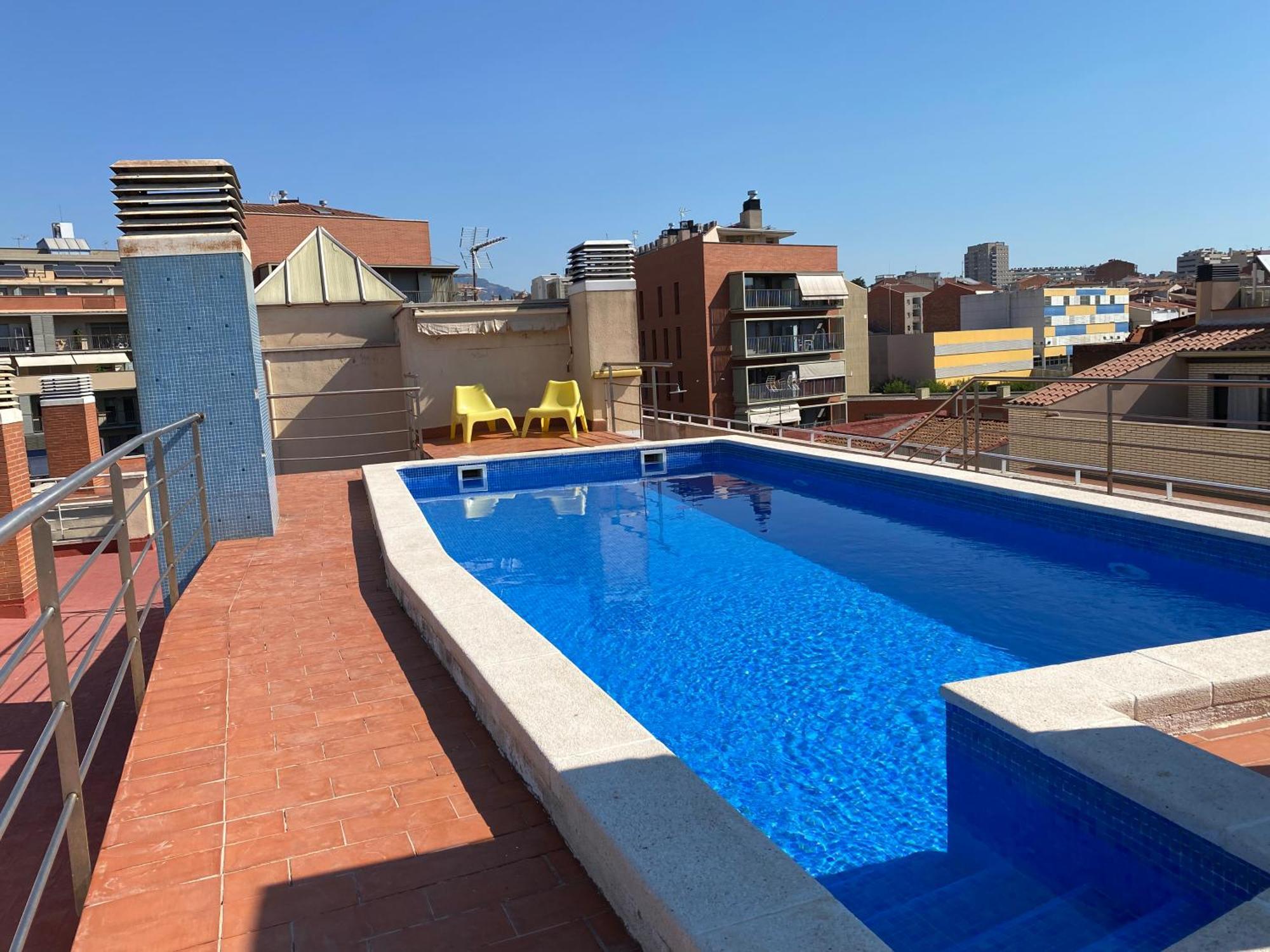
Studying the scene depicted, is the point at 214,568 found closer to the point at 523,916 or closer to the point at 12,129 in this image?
the point at 523,916

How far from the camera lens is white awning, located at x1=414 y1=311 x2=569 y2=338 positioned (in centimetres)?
1388

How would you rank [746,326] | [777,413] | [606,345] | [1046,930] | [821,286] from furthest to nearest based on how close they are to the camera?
[821,286], [777,413], [746,326], [606,345], [1046,930]

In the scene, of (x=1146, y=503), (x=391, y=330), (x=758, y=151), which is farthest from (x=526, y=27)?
(x=758, y=151)

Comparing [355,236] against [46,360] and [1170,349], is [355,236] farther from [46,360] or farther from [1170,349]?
[1170,349]

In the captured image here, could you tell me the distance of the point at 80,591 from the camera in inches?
416

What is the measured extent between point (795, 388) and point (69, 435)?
37865 mm

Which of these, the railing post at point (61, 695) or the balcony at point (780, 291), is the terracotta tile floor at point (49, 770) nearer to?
the railing post at point (61, 695)

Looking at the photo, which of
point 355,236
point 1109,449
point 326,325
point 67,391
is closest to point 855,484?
point 1109,449

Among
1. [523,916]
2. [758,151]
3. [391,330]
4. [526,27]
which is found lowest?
[523,916]

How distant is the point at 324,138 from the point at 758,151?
39.0 meters

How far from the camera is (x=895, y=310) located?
78.9 meters

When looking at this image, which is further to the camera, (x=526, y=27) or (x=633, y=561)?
(x=526, y=27)

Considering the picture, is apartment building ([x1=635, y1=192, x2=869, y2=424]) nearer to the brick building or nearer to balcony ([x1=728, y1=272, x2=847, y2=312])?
balcony ([x1=728, y1=272, x2=847, y2=312])

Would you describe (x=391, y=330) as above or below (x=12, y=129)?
below
